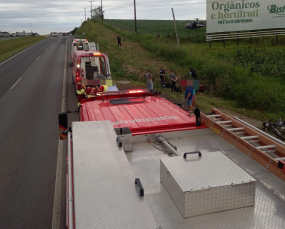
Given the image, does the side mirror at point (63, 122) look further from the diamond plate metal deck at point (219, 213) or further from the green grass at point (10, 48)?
the green grass at point (10, 48)

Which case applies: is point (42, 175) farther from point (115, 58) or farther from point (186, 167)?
point (115, 58)

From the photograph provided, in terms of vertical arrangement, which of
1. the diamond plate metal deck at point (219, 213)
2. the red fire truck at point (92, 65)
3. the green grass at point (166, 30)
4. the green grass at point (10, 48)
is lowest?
the diamond plate metal deck at point (219, 213)

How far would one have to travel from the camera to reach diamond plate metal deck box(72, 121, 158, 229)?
2.39 metres

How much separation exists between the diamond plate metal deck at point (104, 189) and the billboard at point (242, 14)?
2472 centimetres

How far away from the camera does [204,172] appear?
10.0 ft

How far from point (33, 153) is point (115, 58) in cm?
1907

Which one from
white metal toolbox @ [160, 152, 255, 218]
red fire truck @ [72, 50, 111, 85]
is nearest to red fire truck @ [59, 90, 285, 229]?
white metal toolbox @ [160, 152, 255, 218]

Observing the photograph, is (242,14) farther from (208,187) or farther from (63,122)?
(208,187)

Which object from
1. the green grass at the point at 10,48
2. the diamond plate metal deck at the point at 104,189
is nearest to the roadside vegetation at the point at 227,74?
the diamond plate metal deck at the point at 104,189

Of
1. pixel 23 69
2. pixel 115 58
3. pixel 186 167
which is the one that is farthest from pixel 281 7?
pixel 186 167

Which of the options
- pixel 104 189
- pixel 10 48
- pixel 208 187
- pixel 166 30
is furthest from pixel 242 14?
pixel 166 30

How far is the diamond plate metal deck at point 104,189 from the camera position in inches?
94.0

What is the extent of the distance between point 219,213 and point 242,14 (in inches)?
1059

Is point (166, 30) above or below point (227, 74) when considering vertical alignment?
above
